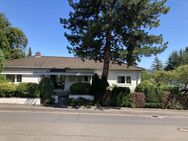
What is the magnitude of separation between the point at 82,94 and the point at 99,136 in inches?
657

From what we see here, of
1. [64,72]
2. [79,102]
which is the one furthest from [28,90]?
[64,72]

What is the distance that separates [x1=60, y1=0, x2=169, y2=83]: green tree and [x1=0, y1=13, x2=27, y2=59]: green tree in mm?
29288

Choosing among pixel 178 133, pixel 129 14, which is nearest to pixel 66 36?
pixel 129 14

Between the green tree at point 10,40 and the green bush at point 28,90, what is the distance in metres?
29.2

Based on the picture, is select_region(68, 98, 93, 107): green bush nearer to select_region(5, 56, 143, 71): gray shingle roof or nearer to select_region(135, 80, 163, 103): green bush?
select_region(135, 80, 163, 103): green bush

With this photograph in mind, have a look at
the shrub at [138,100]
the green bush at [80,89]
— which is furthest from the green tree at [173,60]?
the green bush at [80,89]

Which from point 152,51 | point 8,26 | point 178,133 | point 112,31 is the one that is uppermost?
point 8,26

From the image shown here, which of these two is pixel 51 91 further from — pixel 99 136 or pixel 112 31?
pixel 99 136

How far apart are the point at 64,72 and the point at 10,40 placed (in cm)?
2554

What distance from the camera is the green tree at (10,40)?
Result: 55438 mm

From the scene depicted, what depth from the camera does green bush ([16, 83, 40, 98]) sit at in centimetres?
2748

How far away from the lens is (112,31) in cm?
2816

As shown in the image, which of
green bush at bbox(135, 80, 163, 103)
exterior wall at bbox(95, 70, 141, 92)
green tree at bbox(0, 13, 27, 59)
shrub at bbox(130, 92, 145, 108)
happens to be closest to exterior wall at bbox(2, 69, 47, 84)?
exterior wall at bbox(95, 70, 141, 92)

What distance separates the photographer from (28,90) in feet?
90.3
